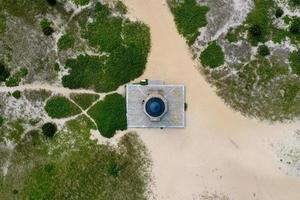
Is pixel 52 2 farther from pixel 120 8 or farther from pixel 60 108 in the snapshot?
pixel 60 108

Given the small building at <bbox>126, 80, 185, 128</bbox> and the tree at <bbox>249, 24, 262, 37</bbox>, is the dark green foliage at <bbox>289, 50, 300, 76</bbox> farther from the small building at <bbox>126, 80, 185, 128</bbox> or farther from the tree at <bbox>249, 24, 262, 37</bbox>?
the small building at <bbox>126, 80, 185, 128</bbox>

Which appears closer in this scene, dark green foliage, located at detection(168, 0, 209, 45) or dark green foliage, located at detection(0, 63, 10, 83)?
dark green foliage, located at detection(0, 63, 10, 83)

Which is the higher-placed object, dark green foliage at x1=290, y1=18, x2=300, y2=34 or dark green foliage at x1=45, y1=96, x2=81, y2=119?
dark green foliage at x1=290, y1=18, x2=300, y2=34

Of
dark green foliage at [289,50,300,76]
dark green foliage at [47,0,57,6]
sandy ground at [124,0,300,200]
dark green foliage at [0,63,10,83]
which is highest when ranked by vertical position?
dark green foliage at [47,0,57,6]

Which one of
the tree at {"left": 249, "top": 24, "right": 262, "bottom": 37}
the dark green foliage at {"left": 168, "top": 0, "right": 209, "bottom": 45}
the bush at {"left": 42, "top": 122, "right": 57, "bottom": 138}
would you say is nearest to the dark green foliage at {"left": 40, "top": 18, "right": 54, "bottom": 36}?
the bush at {"left": 42, "top": 122, "right": 57, "bottom": 138}

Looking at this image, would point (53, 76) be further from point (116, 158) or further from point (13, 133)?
point (116, 158)

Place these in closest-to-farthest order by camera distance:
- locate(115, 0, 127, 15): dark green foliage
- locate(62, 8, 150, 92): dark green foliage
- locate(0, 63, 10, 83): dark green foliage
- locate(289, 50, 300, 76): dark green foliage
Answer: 1. locate(0, 63, 10, 83): dark green foliage
2. locate(289, 50, 300, 76): dark green foliage
3. locate(62, 8, 150, 92): dark green foliage
4. locate(115, 0, 127, 15): dark green foliage

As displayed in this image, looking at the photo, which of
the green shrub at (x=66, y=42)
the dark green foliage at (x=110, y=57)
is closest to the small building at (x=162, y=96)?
the dark green foliage at (x=110, y=57)

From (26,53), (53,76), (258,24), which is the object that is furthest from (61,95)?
(258,24)
